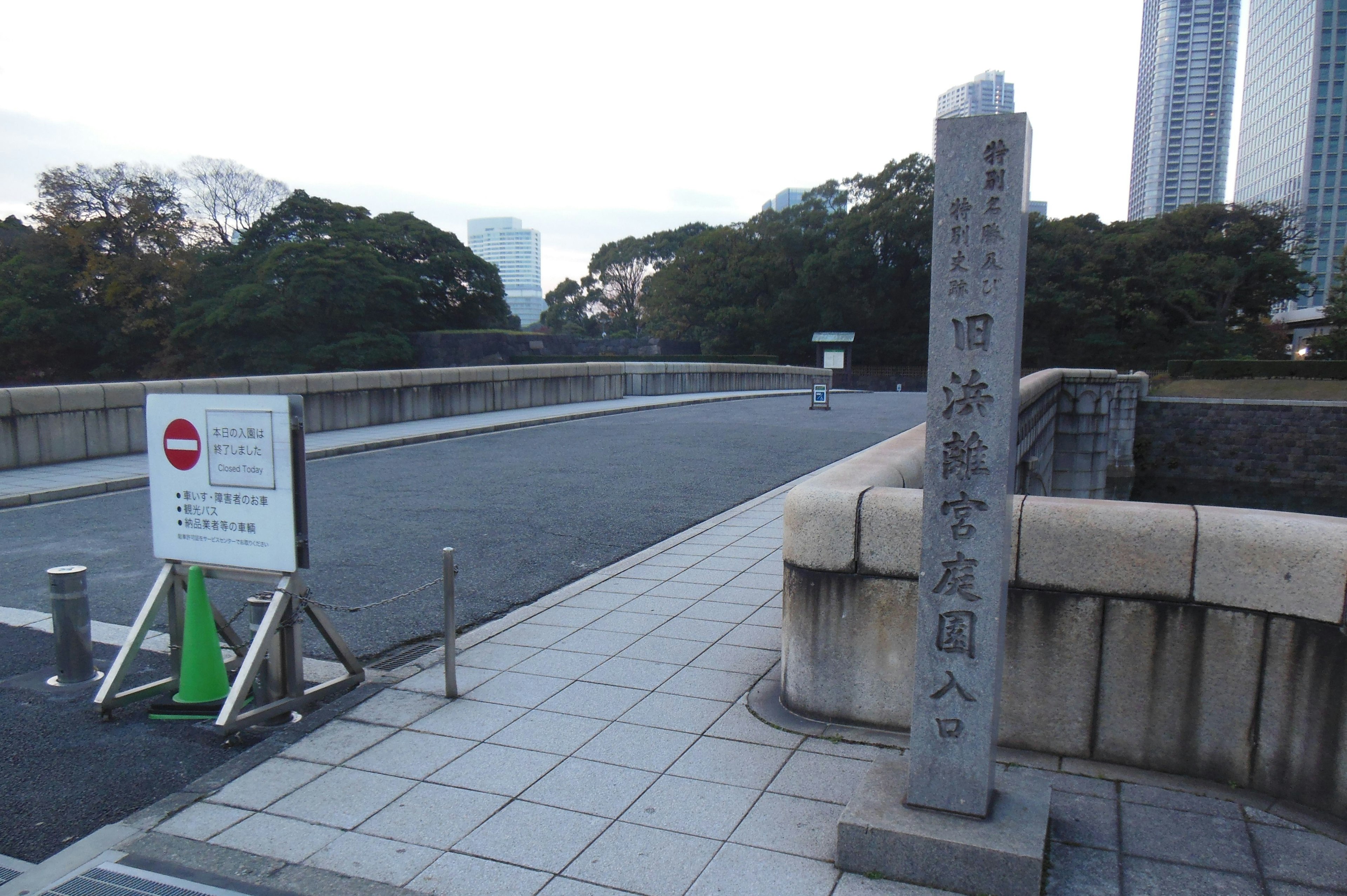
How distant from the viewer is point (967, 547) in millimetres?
2910

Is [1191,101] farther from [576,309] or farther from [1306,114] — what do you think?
[576,309]

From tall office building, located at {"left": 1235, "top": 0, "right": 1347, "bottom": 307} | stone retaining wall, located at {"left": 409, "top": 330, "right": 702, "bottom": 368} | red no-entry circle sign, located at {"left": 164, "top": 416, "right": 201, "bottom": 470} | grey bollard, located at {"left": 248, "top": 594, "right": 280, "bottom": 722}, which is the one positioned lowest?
grey bollard, located at {"left": 248, "top": 594, "right": 280, "bottom": 722}

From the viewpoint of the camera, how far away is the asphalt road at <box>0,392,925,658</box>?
6254 millimetres

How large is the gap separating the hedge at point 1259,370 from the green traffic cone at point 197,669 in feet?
151

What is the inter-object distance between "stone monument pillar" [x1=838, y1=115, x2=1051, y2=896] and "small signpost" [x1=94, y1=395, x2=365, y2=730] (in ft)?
9.56

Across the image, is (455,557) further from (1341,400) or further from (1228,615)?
(1341,400)

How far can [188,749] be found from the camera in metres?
3.99

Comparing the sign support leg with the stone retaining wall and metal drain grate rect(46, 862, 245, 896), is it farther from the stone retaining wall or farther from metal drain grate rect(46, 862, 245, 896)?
the stone retaining wall

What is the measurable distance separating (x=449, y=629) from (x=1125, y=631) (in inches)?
127

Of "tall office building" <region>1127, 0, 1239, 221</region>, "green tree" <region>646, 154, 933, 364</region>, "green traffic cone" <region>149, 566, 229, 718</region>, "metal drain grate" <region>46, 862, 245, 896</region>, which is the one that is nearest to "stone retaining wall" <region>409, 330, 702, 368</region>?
"green tree" <region>646, 154, 933, 364</region>

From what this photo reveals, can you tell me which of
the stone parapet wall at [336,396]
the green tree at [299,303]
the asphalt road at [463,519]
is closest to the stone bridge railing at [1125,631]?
the asphalt road at [463,519]

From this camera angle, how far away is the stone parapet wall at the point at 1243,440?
3353 cm

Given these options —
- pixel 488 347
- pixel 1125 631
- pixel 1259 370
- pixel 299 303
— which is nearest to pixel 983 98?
pixel 1125 631

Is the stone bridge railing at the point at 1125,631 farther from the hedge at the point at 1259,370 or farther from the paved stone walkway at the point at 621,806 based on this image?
the hedge at the point at 1259,370
